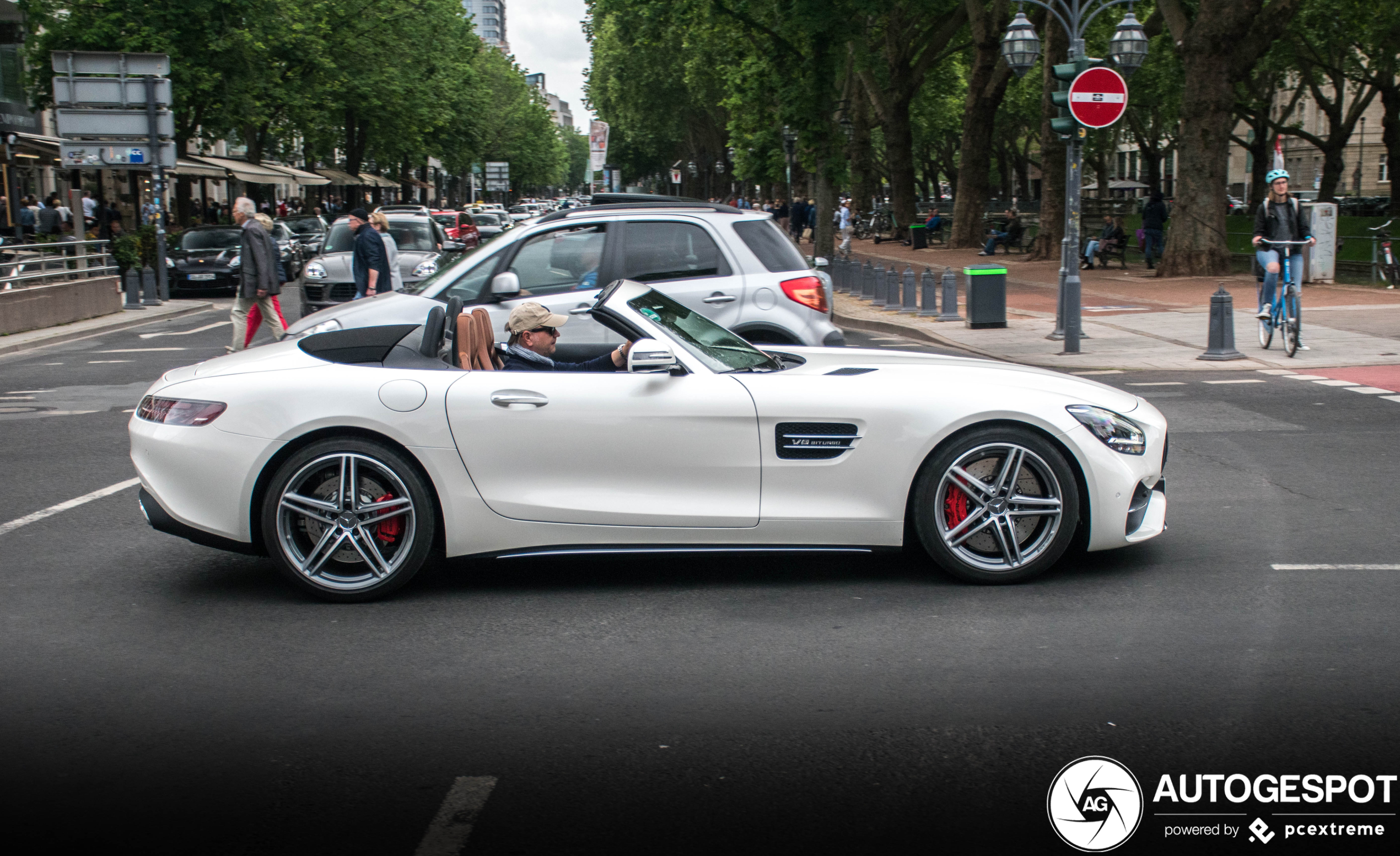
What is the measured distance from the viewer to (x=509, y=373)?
A: 18.9ft

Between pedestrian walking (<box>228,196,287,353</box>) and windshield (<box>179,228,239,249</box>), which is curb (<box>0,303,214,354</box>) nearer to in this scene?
windshield (<box>179,228,239,249</box>)

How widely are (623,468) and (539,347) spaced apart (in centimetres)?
94

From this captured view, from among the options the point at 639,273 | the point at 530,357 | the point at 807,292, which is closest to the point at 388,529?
the point at 530,357

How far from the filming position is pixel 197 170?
1559 inches

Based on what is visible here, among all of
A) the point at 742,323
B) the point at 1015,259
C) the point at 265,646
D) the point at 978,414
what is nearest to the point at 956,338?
the point at 742,323

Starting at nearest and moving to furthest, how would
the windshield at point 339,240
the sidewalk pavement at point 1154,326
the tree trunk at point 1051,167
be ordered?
the sidewalk pavement at point 1154,326
the windshield at point 339,240
the tree trunk at point 1051,167

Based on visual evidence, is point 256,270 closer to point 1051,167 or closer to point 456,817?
point 456,817

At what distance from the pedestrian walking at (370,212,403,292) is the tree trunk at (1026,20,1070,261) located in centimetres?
1962

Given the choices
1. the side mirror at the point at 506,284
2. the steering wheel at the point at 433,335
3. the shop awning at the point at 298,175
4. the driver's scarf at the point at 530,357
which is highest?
the shop awning at the point at 298,175

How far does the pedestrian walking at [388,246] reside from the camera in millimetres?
15521

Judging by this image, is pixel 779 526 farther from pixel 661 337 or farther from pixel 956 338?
pixel 956 338

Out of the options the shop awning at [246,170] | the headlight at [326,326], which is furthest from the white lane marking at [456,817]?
the shop awning at [246,170]

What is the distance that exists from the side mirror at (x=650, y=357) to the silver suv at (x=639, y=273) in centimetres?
433

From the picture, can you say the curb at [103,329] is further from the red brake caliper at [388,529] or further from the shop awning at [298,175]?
the shop awning at [298,175]
